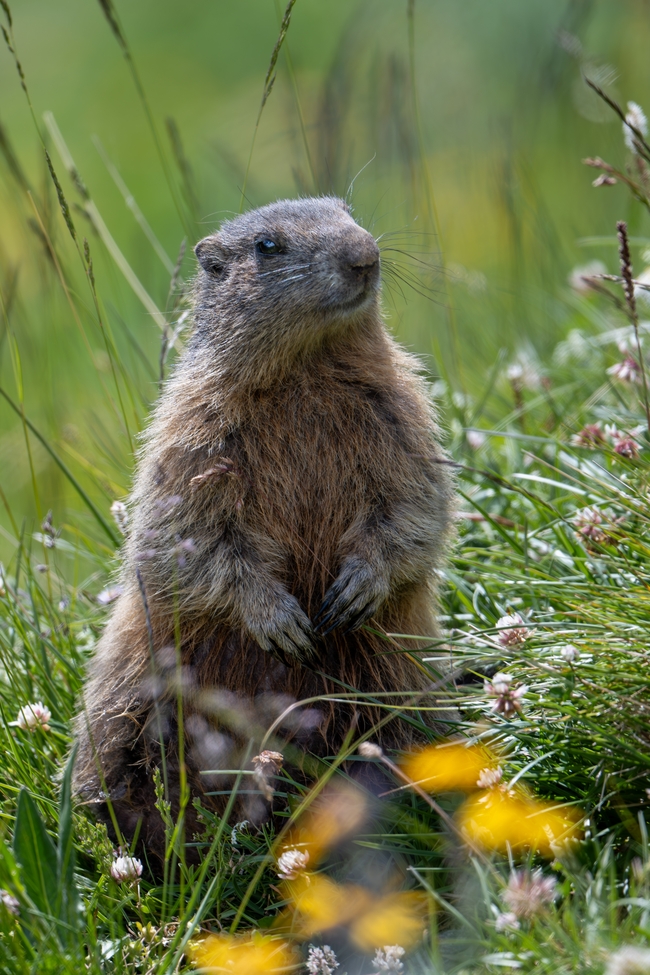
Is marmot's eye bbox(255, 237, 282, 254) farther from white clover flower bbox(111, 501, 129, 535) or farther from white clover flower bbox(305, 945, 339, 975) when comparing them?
white clover flower bbox(305, 945, 339, 975)

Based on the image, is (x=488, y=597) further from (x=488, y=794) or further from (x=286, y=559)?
(x=488, y=794)

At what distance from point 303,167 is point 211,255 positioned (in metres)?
3.46

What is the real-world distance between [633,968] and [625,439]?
2019 millimetres

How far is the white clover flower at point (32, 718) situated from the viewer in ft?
11.4

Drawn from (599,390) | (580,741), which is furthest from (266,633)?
(599,390)

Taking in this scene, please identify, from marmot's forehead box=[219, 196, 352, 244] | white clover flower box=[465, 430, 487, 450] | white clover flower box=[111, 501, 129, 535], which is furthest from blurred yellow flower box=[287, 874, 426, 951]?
white clover flower box=[465, 430, 487, 450]

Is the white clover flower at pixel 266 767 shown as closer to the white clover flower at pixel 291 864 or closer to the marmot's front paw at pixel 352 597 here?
the white clover flower at pixel 291 864

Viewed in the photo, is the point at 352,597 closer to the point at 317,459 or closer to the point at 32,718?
the point at 317,459

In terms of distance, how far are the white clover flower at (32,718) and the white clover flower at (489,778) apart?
1.57m

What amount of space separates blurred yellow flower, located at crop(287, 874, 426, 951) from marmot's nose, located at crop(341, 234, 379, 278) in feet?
6.45

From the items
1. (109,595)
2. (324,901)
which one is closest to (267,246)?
(109,595)

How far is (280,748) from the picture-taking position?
3.19 m

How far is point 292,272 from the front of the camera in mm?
3543

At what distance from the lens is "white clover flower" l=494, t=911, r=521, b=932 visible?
232 cm
